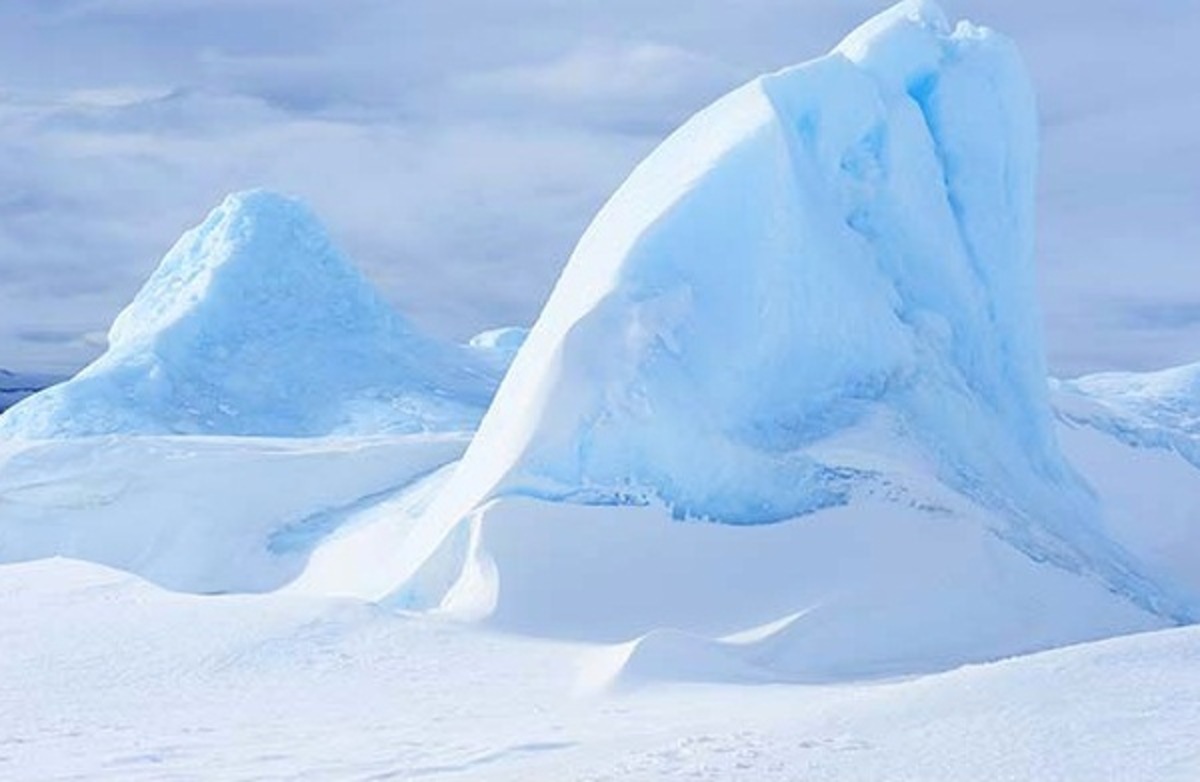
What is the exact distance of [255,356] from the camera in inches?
989

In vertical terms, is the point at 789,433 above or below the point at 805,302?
below

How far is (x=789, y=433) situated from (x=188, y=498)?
699 cm

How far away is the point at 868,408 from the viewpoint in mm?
13164

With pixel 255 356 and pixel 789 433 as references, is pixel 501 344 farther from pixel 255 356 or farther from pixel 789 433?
pixel 789 433

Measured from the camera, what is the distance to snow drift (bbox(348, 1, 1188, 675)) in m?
11.5

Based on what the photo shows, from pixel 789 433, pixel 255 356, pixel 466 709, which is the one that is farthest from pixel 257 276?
pixel 466 709

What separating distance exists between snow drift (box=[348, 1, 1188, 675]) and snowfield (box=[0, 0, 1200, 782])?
0.09ft

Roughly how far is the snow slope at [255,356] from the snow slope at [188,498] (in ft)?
16.0

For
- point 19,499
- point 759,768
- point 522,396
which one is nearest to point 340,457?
point 19,499

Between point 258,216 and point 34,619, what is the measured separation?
47.9ft

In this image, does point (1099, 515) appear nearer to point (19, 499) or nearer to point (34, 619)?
point (34, 619)

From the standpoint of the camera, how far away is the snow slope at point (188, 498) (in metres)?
16.8

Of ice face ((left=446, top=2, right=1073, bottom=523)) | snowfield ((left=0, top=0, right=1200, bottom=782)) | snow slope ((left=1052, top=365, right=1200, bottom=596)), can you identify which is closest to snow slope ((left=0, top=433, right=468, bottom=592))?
snowfield ((left=0, top=0, right=1200, bottom=782))

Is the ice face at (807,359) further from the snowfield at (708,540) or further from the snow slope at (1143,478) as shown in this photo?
the snow slope at (1143,478)
